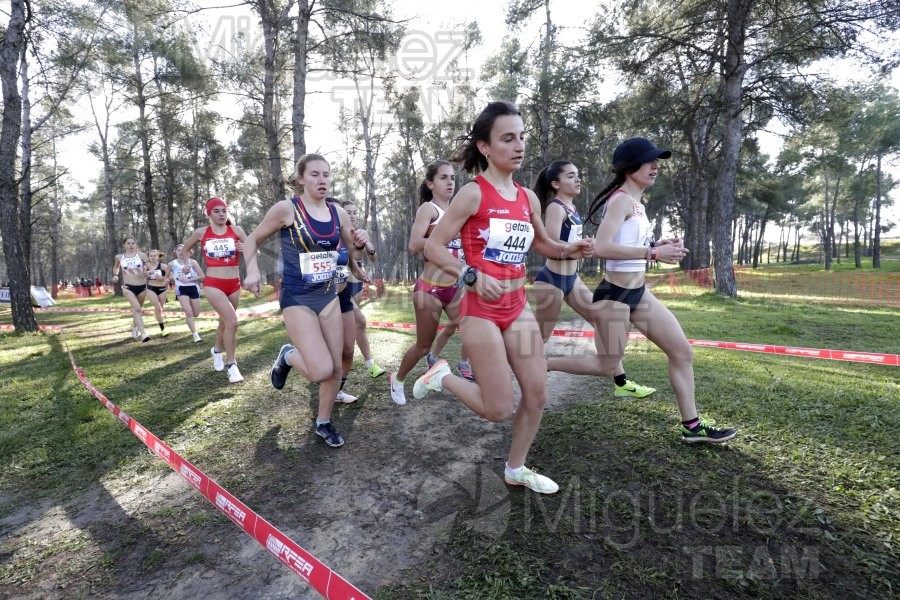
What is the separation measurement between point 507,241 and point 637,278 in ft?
4.66

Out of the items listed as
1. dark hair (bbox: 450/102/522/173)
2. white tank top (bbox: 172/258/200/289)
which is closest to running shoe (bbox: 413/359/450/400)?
dark hair (bbox: 450/102/522/173)

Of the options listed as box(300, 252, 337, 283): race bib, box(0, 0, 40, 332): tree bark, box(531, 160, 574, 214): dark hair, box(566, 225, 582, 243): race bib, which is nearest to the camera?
box(300, 252, 337, 283): race bib

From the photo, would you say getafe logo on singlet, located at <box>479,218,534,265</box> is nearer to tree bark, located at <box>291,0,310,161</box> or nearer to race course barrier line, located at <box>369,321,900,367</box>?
race course barrier line, located at <box>369,321,900,367</box>

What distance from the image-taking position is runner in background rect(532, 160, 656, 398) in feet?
15.1

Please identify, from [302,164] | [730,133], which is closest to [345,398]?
[302,164]

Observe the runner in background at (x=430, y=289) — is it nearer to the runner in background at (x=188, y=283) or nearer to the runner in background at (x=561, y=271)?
the runner in background at (x=561, y=271)

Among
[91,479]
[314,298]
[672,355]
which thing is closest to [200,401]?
[91,479]

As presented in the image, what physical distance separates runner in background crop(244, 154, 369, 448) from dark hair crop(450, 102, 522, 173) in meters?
1.50

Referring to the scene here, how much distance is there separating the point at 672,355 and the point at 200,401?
513 cm

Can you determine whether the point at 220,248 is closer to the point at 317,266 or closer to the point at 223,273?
the point at 223,273

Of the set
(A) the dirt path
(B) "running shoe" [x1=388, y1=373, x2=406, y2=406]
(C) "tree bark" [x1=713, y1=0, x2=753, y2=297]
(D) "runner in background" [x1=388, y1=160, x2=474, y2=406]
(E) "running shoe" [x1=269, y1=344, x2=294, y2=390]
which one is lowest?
(A) the dirt path

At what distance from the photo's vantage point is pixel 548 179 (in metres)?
4.90

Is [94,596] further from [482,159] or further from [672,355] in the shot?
[672,355]

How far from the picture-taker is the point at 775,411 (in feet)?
13.4
